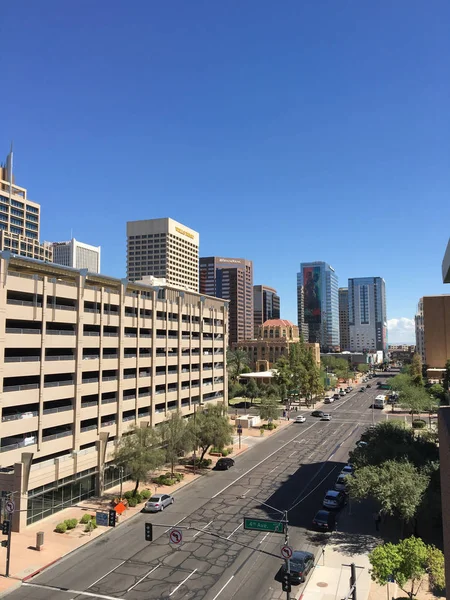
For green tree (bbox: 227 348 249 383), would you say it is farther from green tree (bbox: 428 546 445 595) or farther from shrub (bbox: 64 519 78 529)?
green tree (bbox: 428 546 445 595)

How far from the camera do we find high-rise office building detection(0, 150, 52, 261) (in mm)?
144375

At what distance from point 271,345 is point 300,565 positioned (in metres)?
148

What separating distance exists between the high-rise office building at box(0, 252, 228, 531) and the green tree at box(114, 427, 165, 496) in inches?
161

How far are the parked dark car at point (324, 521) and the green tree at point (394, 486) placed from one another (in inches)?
162

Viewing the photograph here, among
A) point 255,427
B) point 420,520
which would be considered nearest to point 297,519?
point 420,520

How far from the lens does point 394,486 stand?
31641mm

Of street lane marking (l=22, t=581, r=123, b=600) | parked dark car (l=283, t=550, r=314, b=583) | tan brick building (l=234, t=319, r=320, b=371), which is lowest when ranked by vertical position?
street lane marking (l=22, t=581, r=123, b=600)

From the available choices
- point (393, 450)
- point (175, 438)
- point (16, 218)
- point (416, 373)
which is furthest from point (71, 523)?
point (16, 218)

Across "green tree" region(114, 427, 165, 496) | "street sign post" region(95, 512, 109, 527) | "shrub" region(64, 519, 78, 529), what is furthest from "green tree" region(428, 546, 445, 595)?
"shrub" region(64, 519, 78, 529)

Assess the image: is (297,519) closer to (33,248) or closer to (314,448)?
(314,448)

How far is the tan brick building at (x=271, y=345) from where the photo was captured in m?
172

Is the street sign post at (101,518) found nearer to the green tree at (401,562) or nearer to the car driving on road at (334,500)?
the car driving on road at (334,500)

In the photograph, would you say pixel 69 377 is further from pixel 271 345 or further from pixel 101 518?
pixel 271 345

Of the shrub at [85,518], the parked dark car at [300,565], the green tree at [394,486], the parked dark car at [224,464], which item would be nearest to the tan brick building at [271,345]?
the parked dark car at [224,464]
